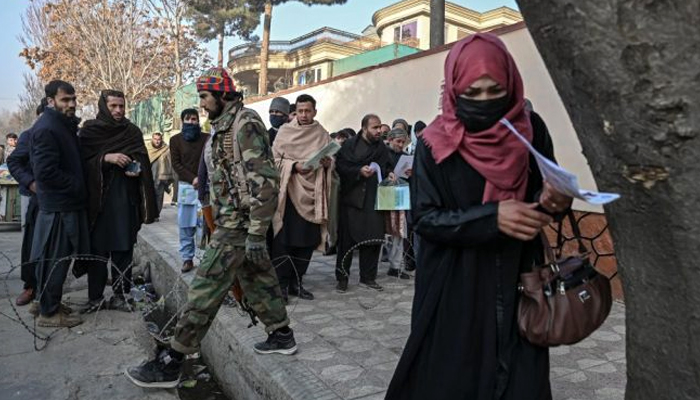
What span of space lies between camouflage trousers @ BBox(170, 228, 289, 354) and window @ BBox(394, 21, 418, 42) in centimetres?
2790

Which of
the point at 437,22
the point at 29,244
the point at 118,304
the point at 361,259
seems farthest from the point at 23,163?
the point at 437,22

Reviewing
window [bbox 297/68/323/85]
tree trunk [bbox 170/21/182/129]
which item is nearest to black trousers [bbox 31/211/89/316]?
tree trunk [bbox 170/21/182/129]

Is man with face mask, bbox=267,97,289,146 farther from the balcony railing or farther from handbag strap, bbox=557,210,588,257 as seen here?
the balcony railing

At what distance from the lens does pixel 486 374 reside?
1701 millimetres

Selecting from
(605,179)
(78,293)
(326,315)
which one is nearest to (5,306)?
(78,293)

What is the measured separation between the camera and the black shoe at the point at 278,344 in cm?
329

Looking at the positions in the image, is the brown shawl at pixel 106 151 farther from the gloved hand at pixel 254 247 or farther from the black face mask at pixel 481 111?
the black face mask at pixel 481 111

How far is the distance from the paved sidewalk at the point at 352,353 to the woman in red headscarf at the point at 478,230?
1.15 metres

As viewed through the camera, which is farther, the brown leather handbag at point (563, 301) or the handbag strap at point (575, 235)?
the handbag strap at point (575, 235)

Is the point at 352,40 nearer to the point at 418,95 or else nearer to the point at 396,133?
the point at 418,95

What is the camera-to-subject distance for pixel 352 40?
1329 inches

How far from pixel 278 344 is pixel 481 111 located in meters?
2.19

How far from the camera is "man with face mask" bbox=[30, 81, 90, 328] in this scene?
4.46m

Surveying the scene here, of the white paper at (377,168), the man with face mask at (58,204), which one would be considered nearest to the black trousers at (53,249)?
the man with face mask at (58,204)
